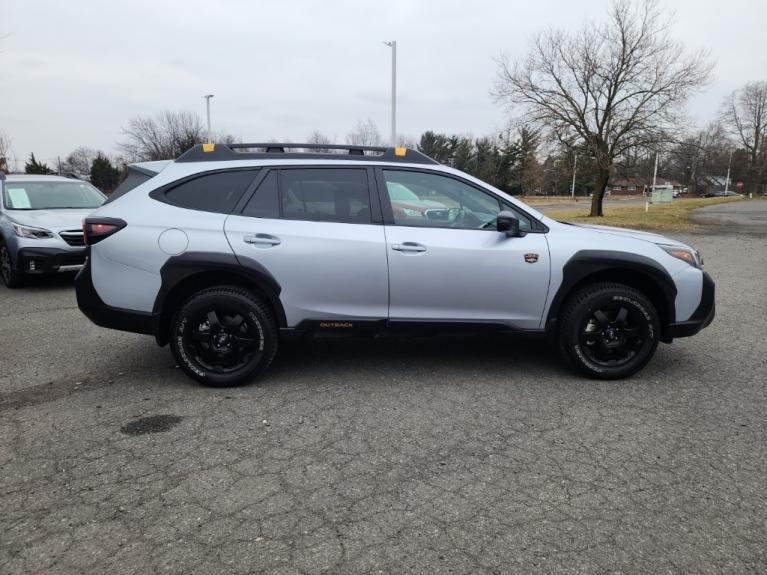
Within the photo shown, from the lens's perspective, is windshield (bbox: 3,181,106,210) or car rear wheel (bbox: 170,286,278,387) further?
windshield (bbox: 3,181,106,210)

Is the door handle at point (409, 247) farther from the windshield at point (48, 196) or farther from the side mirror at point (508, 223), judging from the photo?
the windshield at point (48, 196)

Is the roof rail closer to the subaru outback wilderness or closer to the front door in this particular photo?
the subaru outback wilderness

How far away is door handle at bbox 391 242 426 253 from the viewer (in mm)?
4086

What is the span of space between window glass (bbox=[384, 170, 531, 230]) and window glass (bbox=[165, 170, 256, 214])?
1.12 metres

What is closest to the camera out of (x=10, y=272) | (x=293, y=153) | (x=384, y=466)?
(x=384, y=466)

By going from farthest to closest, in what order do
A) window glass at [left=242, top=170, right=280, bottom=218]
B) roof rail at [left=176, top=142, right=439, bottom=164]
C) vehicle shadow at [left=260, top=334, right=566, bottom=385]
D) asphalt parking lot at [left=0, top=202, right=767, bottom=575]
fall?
vehicle shadow at [left=260, top=334, right=566, bottom=385]
roof rail at [left=176, top=142, right=439, bottom=164]
window glass at [left=242, top=170, right=280, bottom=218]
asphalt parking lot at [left=0, top=202, right=767, bottom=575]

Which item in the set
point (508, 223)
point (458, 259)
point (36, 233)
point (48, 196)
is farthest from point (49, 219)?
point (508, 223)

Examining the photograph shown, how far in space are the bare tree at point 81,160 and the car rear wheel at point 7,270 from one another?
7825 centimetres

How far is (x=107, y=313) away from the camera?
4.12 m

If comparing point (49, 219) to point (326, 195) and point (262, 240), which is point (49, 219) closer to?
point (262, 240)

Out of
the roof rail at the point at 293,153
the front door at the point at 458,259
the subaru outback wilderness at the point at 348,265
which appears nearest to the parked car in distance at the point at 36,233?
the roof rail at the point at 293,153

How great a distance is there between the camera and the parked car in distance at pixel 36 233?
795 cm

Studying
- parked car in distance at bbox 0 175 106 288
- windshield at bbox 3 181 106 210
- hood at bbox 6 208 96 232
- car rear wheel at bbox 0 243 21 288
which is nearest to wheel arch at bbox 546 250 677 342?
parked car in distance at bbox 0 175 106 288

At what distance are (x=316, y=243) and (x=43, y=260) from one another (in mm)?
5834
